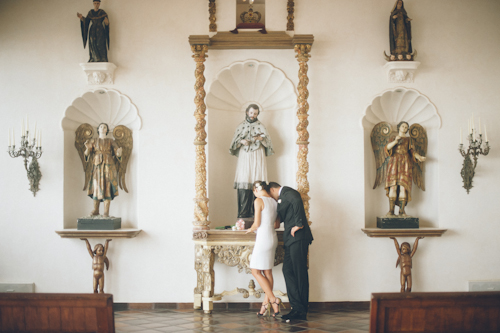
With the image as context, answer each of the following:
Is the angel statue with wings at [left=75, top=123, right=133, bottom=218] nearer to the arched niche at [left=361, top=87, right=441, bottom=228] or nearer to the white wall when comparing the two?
the white wall

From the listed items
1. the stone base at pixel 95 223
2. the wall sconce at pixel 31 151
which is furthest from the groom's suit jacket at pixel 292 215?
the wall sconce at pixel 31 151

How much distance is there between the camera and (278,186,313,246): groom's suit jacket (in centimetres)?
582

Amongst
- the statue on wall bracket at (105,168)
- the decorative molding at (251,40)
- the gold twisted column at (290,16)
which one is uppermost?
the gold twisted column at (290,16)

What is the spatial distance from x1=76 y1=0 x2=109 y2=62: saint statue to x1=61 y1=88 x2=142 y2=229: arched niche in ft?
1.64

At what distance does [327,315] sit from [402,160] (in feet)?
8.08

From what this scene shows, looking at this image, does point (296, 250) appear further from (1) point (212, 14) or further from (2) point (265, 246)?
(1) point (212, 14)

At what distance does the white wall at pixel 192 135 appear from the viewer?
669 cm

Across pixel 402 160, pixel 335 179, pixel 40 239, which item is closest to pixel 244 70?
pixel 335 179

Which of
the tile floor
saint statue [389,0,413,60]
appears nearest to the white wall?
saint statue [389,0,413,60]

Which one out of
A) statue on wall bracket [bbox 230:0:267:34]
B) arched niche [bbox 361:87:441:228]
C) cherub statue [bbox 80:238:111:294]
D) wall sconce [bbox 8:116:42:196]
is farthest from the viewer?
arched niche [bbox 361:87:441:228]

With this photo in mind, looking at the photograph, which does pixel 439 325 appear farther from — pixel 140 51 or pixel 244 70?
pixel 140 51

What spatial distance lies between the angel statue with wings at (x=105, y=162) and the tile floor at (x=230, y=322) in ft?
5.41

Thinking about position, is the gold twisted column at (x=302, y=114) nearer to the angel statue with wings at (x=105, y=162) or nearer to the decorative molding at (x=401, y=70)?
the decorative molding at (x=401, y=70)

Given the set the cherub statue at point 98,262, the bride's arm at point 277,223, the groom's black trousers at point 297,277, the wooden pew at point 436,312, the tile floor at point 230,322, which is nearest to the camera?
the wooden pew at point 436,312
